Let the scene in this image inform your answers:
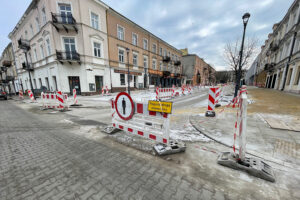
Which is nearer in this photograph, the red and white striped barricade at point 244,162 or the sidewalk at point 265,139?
the red and white striped barricade at point 244,162

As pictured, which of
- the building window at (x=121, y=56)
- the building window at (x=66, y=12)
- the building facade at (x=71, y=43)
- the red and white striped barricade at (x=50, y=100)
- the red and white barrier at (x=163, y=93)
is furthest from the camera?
the building window at (x=121, y=56)

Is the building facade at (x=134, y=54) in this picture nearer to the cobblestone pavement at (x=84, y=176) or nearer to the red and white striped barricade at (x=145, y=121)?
the red and white striped barricade at (x=145, y=121)

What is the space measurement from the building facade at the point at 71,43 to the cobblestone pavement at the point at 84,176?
1412 centimetres

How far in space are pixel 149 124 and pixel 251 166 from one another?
2.21 m

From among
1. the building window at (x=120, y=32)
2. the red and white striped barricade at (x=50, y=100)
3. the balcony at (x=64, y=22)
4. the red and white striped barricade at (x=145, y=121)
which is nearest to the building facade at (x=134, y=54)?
the building window at (x=120, y=32)

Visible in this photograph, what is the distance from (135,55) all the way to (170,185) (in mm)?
23608

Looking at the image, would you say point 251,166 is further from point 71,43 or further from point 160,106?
point 71,43

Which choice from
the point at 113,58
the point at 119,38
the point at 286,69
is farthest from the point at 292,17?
the point at 113,58

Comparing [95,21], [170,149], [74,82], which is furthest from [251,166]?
[95,21]

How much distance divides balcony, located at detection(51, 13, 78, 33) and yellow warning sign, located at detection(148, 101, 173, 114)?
17.5 meters

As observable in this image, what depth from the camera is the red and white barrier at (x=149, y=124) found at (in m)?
2.72

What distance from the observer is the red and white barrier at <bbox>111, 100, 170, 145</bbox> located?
107 inches

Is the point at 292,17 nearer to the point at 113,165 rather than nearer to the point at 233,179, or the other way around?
the point at 233,179

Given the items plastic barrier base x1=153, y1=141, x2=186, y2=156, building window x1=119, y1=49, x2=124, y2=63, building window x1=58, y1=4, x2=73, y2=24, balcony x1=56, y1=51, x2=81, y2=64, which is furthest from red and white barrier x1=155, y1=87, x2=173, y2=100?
building window x1=58, y1=4, x2=73, y2=24
